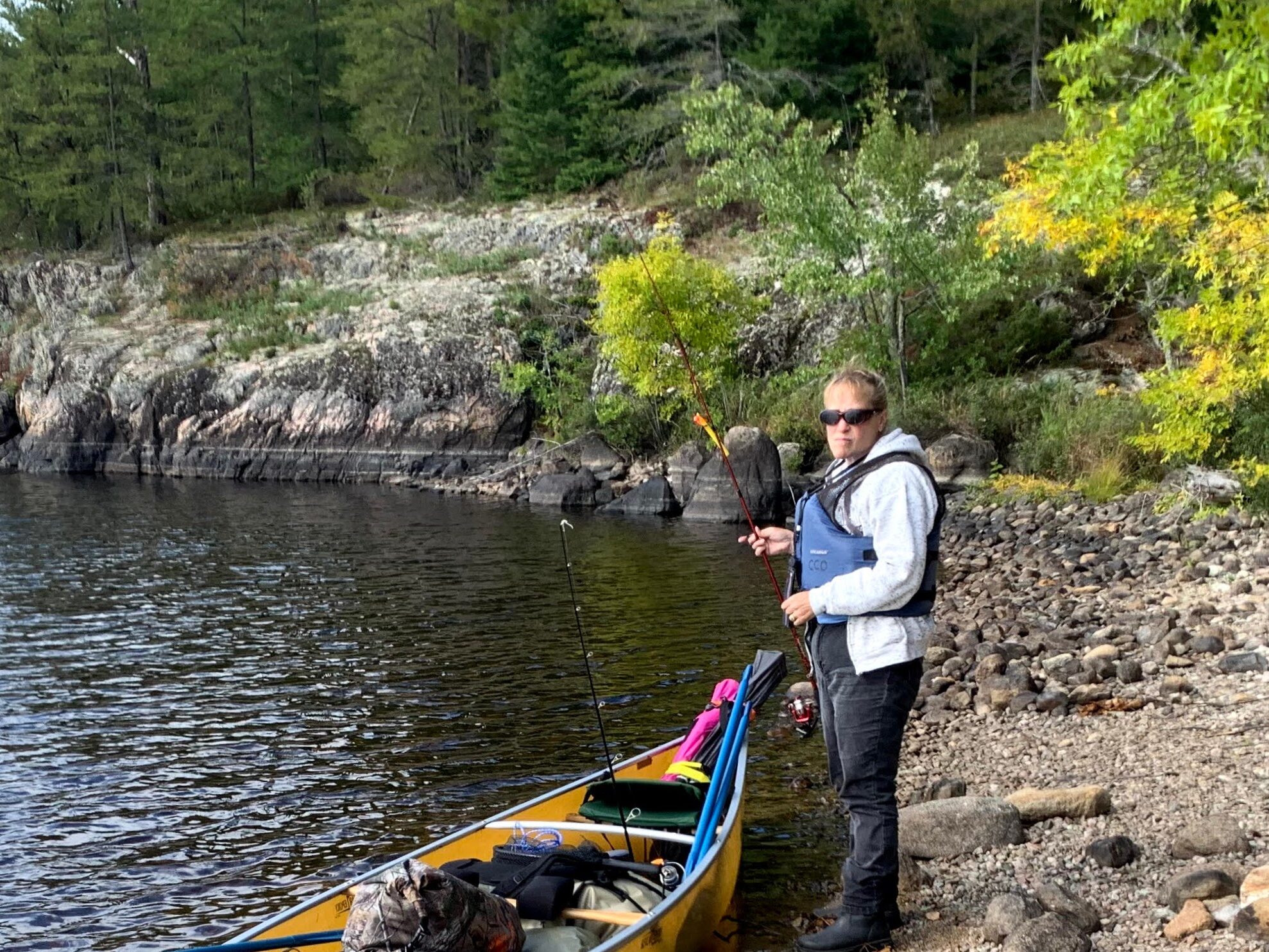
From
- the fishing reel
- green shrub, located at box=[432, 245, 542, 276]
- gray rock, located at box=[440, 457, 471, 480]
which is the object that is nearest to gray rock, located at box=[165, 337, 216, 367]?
green shrub, located at box=[432, 245, 542, 276]

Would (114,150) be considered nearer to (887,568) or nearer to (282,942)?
(282,942)

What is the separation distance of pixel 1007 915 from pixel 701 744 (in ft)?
8.51

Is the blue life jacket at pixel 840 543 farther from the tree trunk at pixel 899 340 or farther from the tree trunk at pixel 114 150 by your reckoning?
the tree trunk at pixel 114 150

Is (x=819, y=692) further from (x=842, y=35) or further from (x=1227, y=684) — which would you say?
(x=842, y=35)

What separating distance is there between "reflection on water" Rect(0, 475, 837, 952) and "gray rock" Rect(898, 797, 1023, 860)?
761 mm

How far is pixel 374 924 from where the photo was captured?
389 cm

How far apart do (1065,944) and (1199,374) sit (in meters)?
10.9

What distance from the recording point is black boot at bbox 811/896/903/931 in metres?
4.78

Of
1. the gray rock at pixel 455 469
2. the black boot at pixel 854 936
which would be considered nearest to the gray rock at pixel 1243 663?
the black boot at pixel 854 936

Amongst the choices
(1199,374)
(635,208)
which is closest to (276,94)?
(635,208)

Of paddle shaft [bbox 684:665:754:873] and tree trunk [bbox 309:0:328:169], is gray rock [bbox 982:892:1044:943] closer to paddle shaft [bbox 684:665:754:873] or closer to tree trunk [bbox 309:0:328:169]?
paddle shaft [bbox 684:665:754:873]

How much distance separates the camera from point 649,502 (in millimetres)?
25000

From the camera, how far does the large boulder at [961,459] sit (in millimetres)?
21688

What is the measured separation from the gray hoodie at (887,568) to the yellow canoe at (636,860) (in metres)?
1.48
